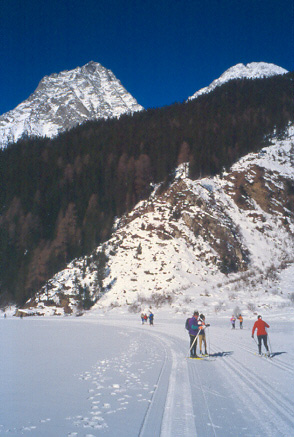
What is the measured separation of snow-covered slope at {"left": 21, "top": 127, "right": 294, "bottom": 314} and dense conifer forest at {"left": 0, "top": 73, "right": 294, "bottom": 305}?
14.5 feet

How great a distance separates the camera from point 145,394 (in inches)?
238

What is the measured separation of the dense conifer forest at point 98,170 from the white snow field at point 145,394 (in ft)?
129

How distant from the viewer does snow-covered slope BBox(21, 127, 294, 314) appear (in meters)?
34.9

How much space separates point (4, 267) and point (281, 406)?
2016 inches

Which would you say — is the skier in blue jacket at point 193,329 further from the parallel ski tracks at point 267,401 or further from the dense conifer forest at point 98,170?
the dense conifer forest at point 98,170

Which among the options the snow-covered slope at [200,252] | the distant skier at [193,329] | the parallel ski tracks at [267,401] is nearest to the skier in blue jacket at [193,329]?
the distant skier at [193,329]

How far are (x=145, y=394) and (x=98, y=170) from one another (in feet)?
182

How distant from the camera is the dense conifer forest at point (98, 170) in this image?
165 ft

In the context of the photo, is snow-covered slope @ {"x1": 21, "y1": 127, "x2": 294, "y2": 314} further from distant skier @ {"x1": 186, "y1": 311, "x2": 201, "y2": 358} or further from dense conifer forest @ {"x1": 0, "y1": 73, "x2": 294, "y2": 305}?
distant skier @ {"x1": 186, "y1": 311, "x2": 201, "y2": 358}

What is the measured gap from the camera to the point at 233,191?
49.6 metres

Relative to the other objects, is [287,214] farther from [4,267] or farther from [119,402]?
[119,402]

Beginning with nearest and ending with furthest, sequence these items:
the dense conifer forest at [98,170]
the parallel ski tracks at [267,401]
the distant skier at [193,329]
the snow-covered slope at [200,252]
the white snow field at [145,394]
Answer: the white snow field at [145,394] → the parallel ski tracks at [267,401] → the distant skier at [193,329] → the snow-covered slope at [200,252] → the dense conifer forest at [98,170]

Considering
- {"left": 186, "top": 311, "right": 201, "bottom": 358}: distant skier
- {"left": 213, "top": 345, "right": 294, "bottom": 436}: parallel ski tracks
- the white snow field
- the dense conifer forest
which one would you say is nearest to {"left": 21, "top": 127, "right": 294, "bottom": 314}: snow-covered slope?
the dense conifer forest

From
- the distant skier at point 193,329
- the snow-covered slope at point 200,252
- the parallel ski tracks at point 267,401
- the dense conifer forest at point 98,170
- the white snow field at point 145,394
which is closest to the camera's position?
the white snow field at point 145,394
